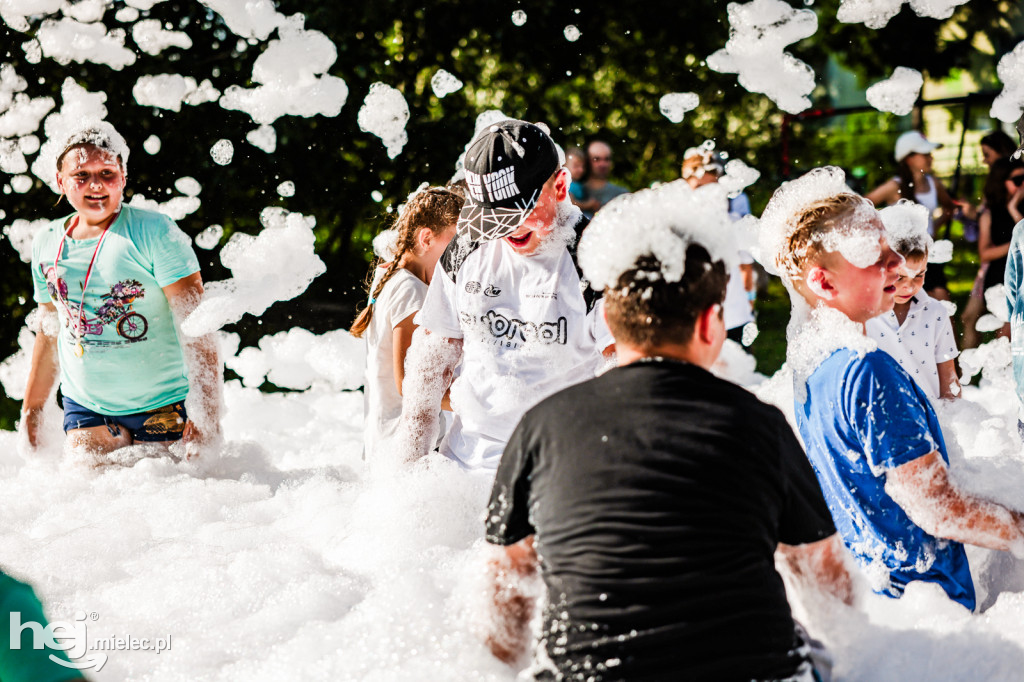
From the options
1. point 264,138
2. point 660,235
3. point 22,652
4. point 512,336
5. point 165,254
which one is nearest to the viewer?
point 22,652

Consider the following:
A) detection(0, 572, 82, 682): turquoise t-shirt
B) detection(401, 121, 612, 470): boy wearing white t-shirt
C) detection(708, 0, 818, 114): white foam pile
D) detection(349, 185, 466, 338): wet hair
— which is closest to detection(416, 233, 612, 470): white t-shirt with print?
detection(401, 121, 612, 470): boy wearing white t-shirt

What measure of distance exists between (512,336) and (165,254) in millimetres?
1734

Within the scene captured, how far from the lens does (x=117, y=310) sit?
3773mm

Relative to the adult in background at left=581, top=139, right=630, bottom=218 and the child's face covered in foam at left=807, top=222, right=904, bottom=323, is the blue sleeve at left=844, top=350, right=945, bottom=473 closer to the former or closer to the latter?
the child's face covered in foam at left=807, top=222, right=904, bottom=323

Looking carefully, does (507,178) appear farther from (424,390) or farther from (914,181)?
(914,181)

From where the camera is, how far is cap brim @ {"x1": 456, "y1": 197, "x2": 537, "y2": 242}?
103 inches

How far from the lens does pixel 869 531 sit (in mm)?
2004

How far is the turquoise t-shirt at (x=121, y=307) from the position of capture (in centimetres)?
371

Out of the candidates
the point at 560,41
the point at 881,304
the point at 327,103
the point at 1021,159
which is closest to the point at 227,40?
the point at 327,103

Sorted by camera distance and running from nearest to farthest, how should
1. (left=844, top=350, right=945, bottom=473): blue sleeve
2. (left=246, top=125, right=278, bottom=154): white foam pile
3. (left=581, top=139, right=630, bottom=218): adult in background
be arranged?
(left=844, top=350, right=945, bottom=473): blue sleeve → (left=581, top=139, right=630, bottom=218): adult in background → (left=246, top=125, right=278, bottom=154): white foam pile

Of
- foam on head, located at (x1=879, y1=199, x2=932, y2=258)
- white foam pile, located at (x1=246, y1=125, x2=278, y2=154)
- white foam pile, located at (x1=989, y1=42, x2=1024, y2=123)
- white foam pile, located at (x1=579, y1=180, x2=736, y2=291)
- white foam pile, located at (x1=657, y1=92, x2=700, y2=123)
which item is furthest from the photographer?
white foam pile, located at (x1=657, y1=92, x2=700, y2=123)

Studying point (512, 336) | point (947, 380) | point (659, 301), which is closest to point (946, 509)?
point (659, 301)

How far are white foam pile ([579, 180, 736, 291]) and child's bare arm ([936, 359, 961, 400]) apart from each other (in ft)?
6.68

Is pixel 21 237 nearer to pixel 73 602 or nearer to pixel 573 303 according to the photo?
pixel 73 602
